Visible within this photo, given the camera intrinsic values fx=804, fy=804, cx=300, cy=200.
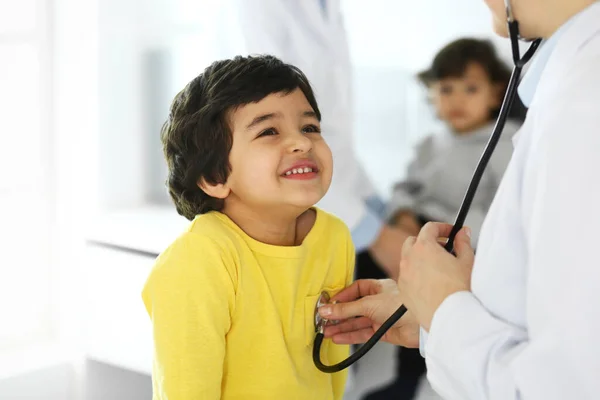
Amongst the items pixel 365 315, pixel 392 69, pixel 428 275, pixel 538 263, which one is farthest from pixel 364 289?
pixel 538 263

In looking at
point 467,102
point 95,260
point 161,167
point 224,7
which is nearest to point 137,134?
point 161,167

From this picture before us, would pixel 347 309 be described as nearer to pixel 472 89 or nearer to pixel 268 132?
pixel 268 132

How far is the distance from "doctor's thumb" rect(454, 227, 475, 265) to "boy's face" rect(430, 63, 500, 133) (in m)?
0.56

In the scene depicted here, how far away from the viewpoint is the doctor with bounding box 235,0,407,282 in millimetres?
1747

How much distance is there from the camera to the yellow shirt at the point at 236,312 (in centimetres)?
121

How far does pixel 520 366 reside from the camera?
77 centimetres

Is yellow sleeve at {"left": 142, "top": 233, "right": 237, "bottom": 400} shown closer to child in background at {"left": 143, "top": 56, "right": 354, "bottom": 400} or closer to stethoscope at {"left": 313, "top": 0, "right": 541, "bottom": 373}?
child in background at {"left": 143, "top": 56, "right": 354, "bottom": 400}

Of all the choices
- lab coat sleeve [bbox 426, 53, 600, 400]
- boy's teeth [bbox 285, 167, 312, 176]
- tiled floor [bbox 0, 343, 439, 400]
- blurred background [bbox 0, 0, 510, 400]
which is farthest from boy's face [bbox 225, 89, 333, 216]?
tiled floor [bbox 0, 343, 439, 400]

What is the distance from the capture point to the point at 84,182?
2.39 metres

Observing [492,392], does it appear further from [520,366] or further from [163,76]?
[163,76]

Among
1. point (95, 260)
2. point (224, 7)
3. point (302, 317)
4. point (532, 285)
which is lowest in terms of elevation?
point (95, 260)

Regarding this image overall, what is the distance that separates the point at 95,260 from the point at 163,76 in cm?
65

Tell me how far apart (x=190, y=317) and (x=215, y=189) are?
0.81 feet

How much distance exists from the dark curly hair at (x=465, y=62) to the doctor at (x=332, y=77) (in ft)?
0.63
